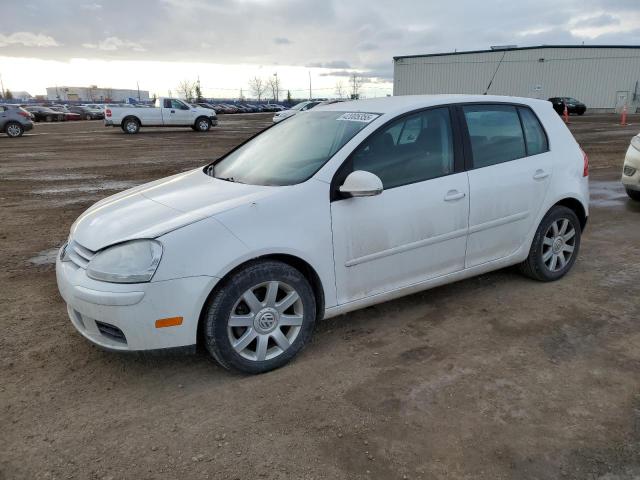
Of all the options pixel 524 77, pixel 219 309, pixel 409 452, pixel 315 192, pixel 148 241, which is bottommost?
pixel 409 452

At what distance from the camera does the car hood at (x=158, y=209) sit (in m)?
2.95

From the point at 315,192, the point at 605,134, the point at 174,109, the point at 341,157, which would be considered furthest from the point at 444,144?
the point at 174,109

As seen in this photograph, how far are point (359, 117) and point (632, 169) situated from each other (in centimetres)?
568

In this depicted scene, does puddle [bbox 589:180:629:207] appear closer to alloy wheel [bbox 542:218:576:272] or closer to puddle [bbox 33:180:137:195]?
alloy wheel [bbox 542:218:576:272]

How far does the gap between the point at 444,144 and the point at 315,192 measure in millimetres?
1211

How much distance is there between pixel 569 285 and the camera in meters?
4.54

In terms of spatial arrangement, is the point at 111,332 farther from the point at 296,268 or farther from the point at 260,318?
the point at 296,268

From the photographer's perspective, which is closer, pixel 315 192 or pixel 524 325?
pixel 315 192

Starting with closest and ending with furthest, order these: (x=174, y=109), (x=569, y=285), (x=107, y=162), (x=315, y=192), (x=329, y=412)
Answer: (x=329, y=412)
(x=315, y=192)
(x=569, y=285)
(x=107, y=162)
(x=174, y=109)

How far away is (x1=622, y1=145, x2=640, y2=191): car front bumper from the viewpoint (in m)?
7.32

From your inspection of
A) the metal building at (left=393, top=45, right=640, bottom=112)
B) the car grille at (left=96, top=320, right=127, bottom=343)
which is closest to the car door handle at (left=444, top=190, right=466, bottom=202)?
the car grille at (left=96, top=320, right=127, bottom=343)

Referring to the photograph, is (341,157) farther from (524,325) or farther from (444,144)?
(524,325)

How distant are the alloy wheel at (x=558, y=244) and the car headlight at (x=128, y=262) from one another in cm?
329

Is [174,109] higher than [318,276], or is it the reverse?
[174,109]
